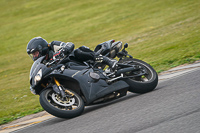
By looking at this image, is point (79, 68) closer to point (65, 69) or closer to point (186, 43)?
A: point (65, 69)

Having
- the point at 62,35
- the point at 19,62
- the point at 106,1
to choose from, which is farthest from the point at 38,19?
the point at 19,62

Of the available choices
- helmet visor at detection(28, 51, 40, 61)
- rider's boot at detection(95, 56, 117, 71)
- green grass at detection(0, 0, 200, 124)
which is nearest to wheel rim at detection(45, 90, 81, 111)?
helmet visor at detection(28, 51, 40, 61)

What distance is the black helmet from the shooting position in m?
5.84

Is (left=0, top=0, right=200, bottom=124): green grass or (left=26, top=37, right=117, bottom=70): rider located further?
(left=0, top=0, right=200, bottom=124): green grass

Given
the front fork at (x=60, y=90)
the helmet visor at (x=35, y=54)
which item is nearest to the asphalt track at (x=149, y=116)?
the front fork at (x=60, y=90)

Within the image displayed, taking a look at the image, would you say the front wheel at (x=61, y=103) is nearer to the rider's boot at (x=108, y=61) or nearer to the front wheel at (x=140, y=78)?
the rider's boot at (x=108, y=61)

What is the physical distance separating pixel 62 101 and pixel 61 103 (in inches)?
1.6

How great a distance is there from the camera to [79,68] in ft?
19.1

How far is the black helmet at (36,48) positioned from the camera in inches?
230

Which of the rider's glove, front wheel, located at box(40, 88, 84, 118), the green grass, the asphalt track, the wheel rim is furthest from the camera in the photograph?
the green grass

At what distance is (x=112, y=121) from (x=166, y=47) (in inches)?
303

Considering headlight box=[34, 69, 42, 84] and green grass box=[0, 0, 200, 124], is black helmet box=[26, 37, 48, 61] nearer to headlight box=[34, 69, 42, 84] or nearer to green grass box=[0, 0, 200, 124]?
headlight box=[34, 69, 42, 84]

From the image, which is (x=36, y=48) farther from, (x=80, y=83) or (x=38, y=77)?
(x=80, y=83)

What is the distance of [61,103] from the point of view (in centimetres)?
531
